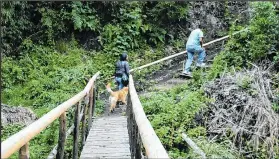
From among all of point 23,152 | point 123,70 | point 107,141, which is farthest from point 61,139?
point 123,70

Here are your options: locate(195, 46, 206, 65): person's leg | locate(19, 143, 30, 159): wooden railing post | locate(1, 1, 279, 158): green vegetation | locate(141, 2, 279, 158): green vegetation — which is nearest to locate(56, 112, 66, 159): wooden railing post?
locate(19, 143, 30, 159): wooden railing post

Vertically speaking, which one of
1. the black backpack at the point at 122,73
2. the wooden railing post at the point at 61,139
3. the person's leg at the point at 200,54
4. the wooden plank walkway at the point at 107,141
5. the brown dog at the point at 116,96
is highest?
the person's leg at the point at 200,54

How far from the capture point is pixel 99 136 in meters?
6.58

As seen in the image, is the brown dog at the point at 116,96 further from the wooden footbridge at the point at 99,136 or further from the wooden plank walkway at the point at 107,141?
the wooden plank walkway at the point at 107,141

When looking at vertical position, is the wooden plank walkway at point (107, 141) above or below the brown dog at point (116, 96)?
below

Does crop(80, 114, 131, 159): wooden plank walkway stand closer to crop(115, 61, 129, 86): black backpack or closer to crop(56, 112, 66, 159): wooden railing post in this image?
crop(56, 112, 66, 159): wooden railing post

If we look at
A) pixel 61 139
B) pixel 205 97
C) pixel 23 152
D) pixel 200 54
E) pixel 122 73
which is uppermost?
pixel 200 54

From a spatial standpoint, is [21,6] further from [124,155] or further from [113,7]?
[124,155]

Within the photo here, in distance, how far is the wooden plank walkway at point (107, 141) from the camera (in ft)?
17.8

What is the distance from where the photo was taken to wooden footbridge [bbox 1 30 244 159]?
2.27 m

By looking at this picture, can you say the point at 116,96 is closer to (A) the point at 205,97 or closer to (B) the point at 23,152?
(A) the point at 205,97

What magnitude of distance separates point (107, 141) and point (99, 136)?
0.43m

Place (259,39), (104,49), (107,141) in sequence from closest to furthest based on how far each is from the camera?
1. (107,141)
2. (259,39)
3. (104,49)

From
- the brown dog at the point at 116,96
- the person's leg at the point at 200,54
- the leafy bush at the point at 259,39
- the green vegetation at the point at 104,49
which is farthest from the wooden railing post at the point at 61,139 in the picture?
the person's leg at the point at 200,54
